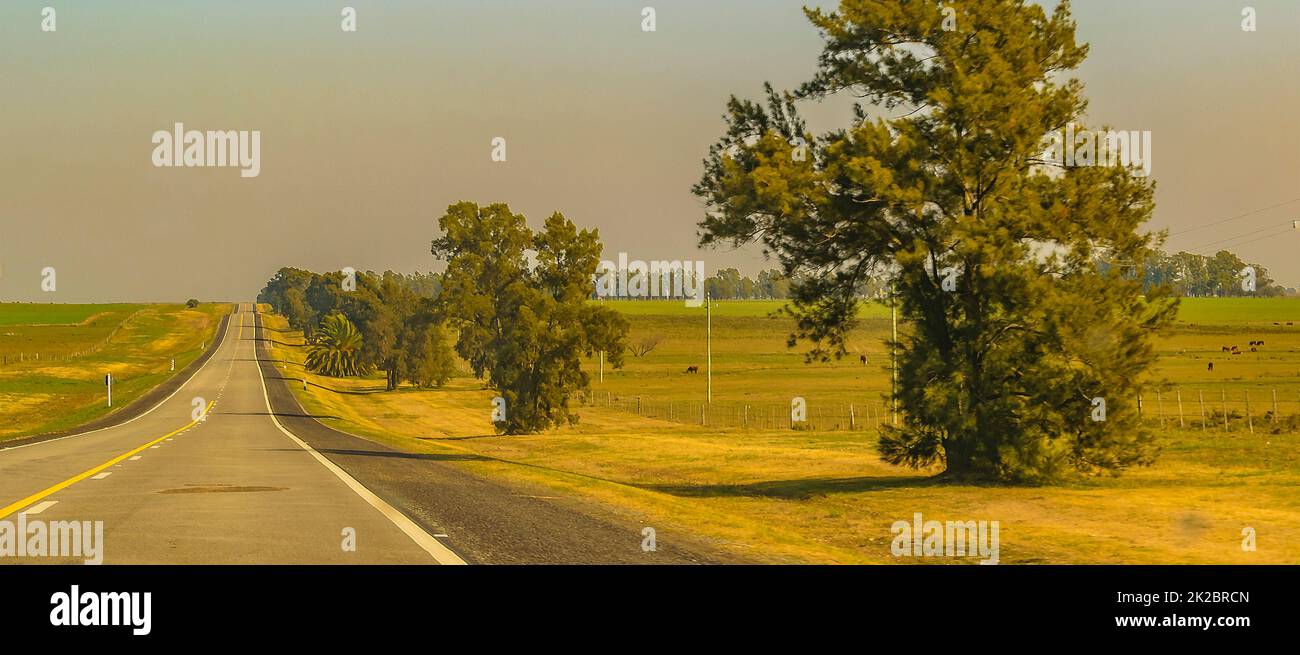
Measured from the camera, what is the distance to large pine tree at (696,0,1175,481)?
26.4m

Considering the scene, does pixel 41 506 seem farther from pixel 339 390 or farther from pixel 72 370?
pixel 72 370

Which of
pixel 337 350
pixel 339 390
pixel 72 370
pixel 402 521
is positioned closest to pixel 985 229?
pixel 402 521

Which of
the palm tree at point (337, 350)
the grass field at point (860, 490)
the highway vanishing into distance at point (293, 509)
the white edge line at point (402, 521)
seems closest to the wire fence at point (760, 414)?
the grass field at point (860, 490)

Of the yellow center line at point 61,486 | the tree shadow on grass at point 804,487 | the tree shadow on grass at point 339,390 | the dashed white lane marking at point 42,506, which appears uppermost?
the dashed white lane marking at point 42,506

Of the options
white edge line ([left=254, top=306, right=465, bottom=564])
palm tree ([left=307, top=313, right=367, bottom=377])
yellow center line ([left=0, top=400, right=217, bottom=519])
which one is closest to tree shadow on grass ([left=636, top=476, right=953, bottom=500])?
white edge line ([left=254, top=306, right=465, bottom=564])

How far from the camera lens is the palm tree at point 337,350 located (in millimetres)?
149500

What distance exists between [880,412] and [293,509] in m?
69.1

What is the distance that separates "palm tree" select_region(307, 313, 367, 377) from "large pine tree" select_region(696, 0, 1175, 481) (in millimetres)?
127171

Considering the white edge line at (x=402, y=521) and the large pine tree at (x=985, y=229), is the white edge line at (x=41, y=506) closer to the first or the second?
the white edge line at (x=402, y=521)

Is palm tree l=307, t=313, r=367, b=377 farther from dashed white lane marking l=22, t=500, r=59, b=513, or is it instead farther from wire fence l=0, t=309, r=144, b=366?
dashed white lane marking l=22, t=500, r=59, b=513

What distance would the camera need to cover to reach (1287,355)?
396 ft

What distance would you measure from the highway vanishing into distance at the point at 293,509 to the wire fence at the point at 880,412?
31.0 metres
